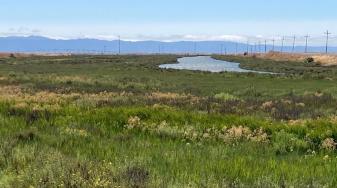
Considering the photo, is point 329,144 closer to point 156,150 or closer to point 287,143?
point 287,143

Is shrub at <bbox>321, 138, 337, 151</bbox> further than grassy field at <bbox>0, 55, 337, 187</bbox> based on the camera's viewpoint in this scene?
Yes

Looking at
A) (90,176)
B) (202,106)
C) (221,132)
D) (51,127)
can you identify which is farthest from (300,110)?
(90,176)

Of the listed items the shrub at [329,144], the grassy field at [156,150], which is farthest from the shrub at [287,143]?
the shrub at [329,144]

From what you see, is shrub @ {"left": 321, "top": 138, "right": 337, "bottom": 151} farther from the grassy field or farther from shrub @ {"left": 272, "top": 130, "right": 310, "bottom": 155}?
shrub @ {"left": 272, "top": 130, "right": 310, "bottom": 155}

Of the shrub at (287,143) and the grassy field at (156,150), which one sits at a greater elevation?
the grassy field at (156,150)

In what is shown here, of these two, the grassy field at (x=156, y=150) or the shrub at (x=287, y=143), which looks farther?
the shrub at (x=287, y=143)

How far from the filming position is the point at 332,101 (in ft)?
115

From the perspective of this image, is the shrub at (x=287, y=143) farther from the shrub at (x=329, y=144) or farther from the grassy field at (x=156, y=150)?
the shrub at (x=329, y=144)

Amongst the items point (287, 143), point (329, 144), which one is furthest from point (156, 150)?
point (329, 144)

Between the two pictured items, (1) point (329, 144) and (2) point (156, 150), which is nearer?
(2) point (156, 150)

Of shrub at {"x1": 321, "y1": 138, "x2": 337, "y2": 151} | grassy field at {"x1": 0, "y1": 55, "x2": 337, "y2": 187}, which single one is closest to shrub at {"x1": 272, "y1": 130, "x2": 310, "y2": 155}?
grassy field at {"x1": 0, "y1": 55, "x2": 337, "y2": 187}

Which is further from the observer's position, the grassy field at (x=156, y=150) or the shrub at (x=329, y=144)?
the shrub at (x=329, y=144)

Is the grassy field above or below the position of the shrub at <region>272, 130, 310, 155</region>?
above

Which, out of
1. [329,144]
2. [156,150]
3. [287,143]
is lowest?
[287,143]
